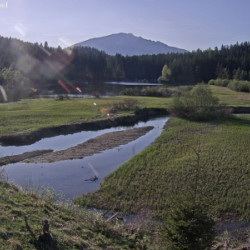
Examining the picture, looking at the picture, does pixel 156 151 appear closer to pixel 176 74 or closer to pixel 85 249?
pixel 85 249

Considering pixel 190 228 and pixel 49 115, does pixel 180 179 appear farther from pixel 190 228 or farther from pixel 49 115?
pixel 49 115

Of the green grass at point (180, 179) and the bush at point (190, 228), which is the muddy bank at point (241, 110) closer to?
the green grass at point (180, 179)

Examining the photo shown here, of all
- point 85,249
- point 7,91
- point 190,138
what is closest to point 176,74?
point 7,91

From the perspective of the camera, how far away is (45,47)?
18125 centimetres

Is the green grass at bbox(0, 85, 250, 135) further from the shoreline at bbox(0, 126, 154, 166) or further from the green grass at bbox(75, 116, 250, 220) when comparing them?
the green grass at bbox(75, 116, 250, 220)

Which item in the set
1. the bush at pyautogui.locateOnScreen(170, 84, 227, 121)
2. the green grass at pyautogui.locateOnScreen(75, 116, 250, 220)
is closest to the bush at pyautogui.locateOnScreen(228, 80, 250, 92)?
the bush at pyautogui.locateOnScreen(170, 84, 227, 121)

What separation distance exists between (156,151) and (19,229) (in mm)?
21337

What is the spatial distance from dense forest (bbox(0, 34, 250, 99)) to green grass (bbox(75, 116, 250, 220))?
103108mm

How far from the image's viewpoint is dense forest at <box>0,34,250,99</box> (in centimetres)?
14425

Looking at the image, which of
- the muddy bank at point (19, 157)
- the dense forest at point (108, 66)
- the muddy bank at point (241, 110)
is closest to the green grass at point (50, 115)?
the muddy bank at point (241, 110)

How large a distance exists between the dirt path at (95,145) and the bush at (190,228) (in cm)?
2134

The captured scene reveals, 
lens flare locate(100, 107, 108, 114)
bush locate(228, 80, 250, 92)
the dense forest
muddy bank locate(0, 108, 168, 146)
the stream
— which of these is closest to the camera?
the stream

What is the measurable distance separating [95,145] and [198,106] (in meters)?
23.5

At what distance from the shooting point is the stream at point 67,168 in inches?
946
